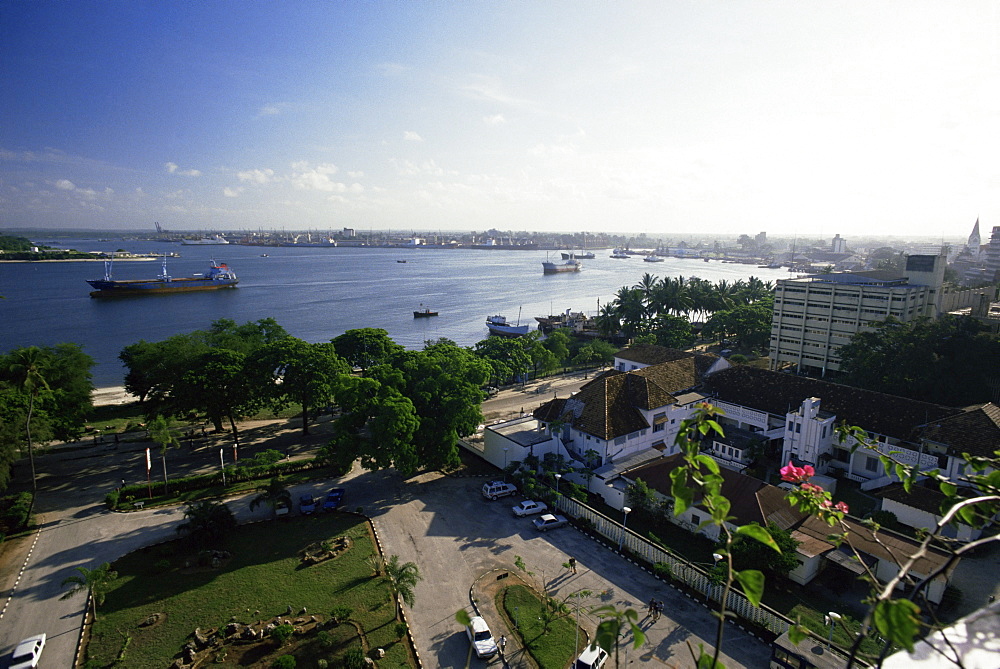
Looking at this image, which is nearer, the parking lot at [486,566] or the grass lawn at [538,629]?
the grass lawn at [538,629]

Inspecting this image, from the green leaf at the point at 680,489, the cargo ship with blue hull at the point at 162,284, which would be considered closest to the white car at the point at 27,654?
the green leaf at the point at 680,489

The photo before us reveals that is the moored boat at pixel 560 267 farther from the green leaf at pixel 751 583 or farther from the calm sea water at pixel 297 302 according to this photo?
the green leaf at pixel 751 583

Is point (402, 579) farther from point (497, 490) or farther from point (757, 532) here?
point (757, 532)

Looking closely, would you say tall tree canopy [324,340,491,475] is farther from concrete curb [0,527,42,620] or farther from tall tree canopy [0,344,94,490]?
tall tree canopy [0,344,94,490]

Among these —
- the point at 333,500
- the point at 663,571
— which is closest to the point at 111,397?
the point at 333,500

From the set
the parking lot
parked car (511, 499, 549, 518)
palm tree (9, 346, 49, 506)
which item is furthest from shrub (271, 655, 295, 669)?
palm tree (9, 346, 49, 506)

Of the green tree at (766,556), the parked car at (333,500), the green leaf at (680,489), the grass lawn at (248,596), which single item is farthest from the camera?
the parked car at (333,500)

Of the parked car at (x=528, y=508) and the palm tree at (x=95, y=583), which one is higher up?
the palm tree at (x=95, y=583)
